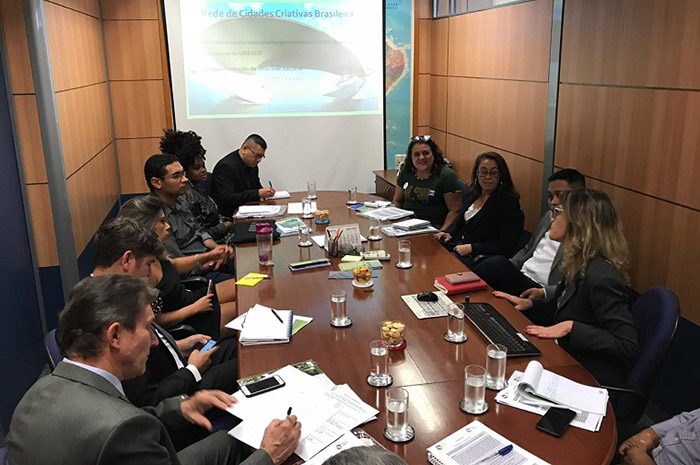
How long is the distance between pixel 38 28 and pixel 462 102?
12.6ft

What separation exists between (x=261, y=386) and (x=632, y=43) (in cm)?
283

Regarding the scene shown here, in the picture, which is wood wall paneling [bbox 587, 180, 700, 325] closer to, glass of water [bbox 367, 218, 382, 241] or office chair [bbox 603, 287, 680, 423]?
office chair [bbox 603, 287, 680, 423]

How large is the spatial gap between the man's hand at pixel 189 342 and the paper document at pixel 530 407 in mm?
1482

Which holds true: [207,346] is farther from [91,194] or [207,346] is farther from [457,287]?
[91,194]

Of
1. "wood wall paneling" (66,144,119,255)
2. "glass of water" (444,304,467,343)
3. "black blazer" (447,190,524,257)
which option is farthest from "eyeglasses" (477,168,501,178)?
"wood wall paneling" (66,144,119,255)

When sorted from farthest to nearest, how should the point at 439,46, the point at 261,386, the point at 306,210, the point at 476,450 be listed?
the point at 439,46 < the point at 306,210 < the point at 261,386 < the point at 476,450

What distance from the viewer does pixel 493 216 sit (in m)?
4.08

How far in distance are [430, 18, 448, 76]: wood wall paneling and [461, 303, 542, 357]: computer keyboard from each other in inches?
169

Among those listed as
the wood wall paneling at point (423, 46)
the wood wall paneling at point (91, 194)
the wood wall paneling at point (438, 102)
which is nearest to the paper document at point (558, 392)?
the wood wall paneling at point (91, 194)

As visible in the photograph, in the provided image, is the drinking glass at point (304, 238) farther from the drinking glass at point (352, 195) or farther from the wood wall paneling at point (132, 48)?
the wood wall paneling at point (132, 48)

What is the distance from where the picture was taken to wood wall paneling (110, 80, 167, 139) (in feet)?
19.6

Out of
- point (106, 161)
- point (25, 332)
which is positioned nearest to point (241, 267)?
point (25, 332)

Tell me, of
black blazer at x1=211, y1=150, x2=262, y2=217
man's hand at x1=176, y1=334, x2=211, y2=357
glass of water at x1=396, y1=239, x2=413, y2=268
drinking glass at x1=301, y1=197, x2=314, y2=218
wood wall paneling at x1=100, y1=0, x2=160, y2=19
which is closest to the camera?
man's hand at x1=176, y1=334, x2=211, y2=357

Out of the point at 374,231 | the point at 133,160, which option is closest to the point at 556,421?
the point at 374,231
